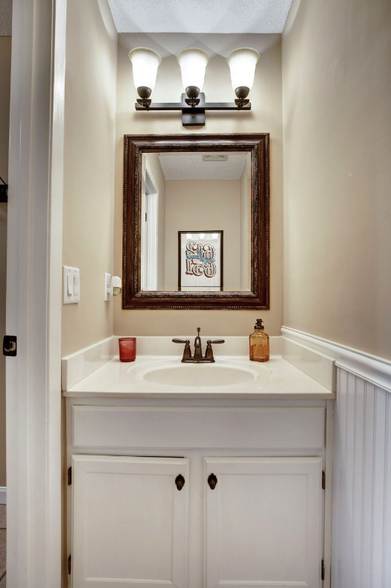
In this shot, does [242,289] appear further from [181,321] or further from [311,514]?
[311,514]

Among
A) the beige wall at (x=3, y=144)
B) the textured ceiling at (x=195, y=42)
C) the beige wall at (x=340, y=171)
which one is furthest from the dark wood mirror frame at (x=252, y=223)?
Answer: the beige wall at (x=3, y=144)

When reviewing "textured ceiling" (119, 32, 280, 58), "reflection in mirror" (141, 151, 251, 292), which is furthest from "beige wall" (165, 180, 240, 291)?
"textured ceiling" (119, 32, 280, 58)

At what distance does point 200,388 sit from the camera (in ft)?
3.39

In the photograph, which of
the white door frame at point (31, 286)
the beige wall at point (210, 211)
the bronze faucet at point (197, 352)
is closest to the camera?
the white door frame at point (31, 286)

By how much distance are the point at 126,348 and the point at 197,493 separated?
642mm

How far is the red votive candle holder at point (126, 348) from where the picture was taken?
1.41 m

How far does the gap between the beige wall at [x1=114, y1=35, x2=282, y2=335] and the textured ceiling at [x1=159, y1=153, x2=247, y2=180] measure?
0.12 metres

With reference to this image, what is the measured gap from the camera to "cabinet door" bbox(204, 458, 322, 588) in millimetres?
979

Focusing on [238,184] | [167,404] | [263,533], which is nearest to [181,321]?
[167,404]

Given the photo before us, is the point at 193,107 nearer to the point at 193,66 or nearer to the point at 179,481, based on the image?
the point at 193,66

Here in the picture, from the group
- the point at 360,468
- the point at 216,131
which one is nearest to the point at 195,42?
the point at 216,131

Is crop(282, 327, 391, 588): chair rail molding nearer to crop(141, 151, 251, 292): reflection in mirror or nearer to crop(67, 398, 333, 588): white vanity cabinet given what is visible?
crop(67, 398, 333, 588): white vanity cabinet

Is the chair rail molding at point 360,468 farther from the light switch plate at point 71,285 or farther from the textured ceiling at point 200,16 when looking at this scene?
the textured ceiling at point 200,16

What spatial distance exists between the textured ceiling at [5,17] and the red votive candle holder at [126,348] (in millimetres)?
1459
